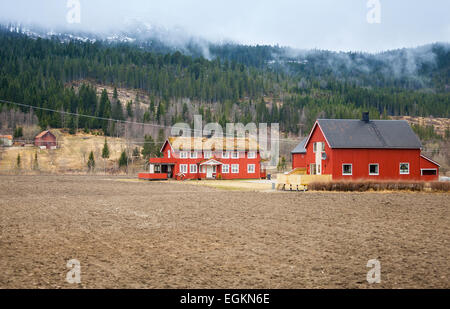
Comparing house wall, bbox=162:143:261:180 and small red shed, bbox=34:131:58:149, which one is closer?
house wall, bbox=162:143:261:180

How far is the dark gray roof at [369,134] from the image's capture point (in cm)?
4222

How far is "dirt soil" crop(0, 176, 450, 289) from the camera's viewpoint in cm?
859

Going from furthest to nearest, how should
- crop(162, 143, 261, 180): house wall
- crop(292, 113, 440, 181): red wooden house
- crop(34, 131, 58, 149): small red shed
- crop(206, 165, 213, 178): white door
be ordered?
crop(34, 131, 58, 149): small red shed, crop(206, 165, 213, 178): white door, crop(162, 143, 261, 180): house wall, crop(292, 113, 440, 181): red wooden house

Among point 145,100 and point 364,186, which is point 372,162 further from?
point 145,100

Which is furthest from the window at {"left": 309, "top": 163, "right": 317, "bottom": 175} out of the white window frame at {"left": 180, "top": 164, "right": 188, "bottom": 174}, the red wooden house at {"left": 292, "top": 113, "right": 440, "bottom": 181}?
the white window frame at {"left": 180, "top": 164, "right": 188, "bottom": 174}

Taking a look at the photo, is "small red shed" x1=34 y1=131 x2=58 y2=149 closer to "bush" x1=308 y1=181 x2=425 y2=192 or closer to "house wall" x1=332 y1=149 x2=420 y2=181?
"house wall" x1=332 y1=149 x2=420 y2=181

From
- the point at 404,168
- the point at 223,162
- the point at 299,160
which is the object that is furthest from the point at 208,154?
the point at 404,168

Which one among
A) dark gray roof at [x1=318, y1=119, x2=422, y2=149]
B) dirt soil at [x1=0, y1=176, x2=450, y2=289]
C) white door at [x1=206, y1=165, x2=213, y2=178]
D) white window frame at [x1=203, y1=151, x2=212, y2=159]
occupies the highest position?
dark gray roof at [x1=318, y1=119, x2=422, y2=149]

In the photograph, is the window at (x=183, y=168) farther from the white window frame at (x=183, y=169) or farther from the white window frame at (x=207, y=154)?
the white window frame at (x=207, y=154)

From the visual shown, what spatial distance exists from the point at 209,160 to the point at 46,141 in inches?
2299

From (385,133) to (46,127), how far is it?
3869 inches
